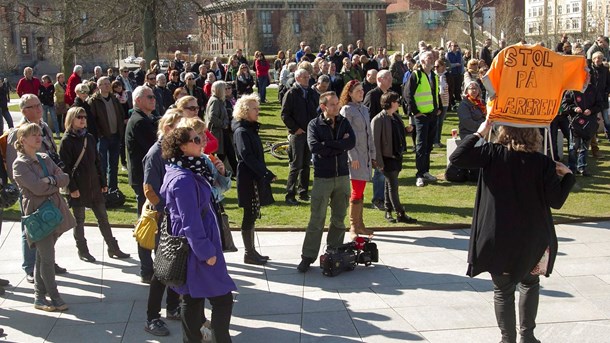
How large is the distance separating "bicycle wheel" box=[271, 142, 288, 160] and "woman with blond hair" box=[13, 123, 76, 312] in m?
9.25

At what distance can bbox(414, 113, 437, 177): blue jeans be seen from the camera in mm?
12800

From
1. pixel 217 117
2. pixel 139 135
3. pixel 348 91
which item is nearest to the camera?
pixel 139 135

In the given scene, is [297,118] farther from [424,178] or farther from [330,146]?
[330,146]

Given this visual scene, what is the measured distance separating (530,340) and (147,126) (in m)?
4.65

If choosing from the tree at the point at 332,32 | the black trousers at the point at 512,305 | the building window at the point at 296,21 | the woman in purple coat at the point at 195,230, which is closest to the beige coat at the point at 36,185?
the woman in purple coat at the point at 195,230

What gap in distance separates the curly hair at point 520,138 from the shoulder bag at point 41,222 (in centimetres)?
412

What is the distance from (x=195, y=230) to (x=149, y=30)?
25.8m

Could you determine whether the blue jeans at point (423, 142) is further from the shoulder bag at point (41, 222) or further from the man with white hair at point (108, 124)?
the shoulder bag at point (41, 222)

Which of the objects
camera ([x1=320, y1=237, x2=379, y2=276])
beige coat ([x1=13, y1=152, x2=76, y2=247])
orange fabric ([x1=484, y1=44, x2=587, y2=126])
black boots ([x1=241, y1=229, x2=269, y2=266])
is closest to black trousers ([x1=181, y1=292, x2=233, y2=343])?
beige coat ([x1=13, y1=152, x2=76, y2=247])

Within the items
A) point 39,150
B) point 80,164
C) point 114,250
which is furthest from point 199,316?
point 114,250

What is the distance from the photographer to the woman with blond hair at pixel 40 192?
6871 millimetres

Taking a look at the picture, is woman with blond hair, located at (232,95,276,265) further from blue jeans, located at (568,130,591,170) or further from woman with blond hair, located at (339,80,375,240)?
blue jeans, located at (568,130,591,170)

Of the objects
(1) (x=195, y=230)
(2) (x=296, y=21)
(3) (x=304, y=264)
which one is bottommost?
(3) (x=304, y=264)

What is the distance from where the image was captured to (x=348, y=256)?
807cm
